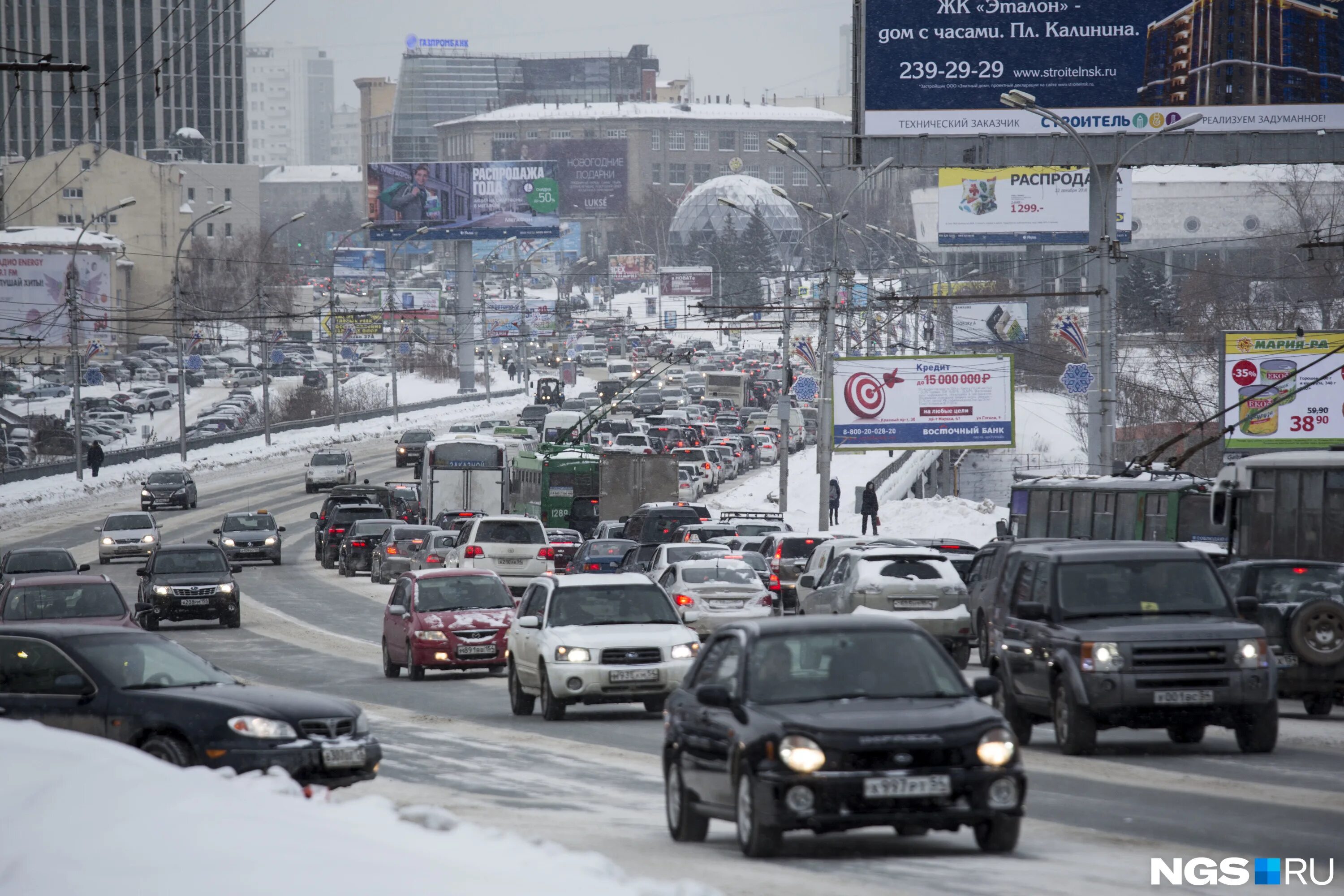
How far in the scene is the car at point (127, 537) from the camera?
170 ft

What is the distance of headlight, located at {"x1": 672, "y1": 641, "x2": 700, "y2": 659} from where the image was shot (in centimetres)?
1830

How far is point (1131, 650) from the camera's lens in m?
14.3

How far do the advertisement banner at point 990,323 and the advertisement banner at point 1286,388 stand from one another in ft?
106

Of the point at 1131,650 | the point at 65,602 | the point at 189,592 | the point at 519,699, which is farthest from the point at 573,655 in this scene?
the point at 189,592

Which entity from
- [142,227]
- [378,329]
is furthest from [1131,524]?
[142,227]

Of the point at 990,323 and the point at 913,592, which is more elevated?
the point at 990,323

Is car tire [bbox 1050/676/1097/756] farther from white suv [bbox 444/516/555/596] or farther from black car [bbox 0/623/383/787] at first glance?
white suv [bbox 444/516/555/596]

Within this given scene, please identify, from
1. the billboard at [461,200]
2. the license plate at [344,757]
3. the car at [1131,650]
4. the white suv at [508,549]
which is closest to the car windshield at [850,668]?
the license plate at [344,757]

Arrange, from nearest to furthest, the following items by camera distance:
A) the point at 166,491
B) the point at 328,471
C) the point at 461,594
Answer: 1. the point at 461,594
2. the point at 166,491
3. the point at 328,471

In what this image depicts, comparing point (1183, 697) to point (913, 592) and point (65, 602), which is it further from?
point (65, 602)

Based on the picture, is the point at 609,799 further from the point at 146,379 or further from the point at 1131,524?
the point at 146,379

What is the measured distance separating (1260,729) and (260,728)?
7.63 meters

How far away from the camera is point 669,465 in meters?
55.2

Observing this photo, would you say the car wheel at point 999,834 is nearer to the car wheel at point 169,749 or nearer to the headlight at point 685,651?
the car wheel at point 169,749
